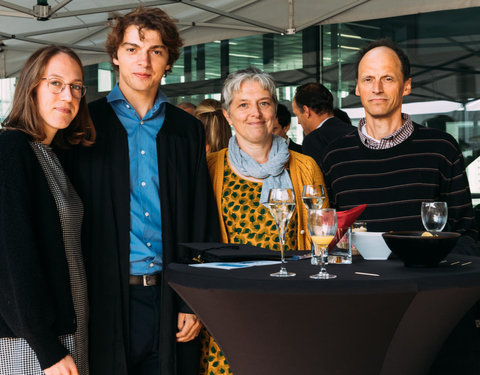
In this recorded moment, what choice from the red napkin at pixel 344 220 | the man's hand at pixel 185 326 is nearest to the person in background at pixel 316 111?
the man's hand at pixel 185 326

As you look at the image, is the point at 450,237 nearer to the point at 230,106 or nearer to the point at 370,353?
the point at 370,353

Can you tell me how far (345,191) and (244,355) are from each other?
1.14 metres

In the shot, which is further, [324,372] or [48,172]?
[48,172]

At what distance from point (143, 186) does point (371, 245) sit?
0.91 m

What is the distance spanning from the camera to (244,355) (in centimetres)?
192

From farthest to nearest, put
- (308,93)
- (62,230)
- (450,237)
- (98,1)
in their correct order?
(98,1), (308,93), (62,230), (450,237)

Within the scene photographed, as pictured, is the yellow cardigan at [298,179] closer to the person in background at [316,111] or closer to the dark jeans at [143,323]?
the dark jeans at [143,323]

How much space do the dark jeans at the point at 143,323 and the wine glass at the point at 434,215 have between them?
104cm

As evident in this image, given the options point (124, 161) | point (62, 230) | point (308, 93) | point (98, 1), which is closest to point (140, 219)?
point (124, 161)

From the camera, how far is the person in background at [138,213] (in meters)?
2.39

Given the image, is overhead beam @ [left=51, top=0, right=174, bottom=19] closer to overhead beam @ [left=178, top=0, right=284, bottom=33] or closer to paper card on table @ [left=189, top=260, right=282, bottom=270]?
overhead beam @ [left=178, top=0, right=284, bottom=33]

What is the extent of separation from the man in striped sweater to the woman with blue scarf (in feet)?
0.61

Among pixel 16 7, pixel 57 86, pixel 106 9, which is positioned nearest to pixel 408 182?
pixel 57 86

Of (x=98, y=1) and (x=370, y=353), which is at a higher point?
(x=98, y=1)
